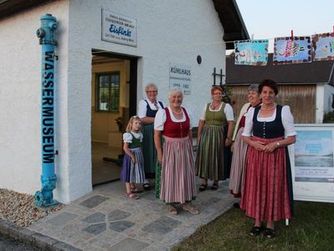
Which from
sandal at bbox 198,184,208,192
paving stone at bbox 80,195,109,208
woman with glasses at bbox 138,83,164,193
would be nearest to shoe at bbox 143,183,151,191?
woman with glasses at bbox 138,83,164,193

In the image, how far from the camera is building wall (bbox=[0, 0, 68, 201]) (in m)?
6.30

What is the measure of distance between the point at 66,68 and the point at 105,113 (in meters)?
5.57

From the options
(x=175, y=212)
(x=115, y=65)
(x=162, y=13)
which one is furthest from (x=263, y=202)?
(x=115, y=65)

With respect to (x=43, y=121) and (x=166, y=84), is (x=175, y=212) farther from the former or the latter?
(x=166, y=84)

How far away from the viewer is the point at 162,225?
5.40 m

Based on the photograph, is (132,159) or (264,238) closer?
(264,238)

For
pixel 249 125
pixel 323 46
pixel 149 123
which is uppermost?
pixel 323 46

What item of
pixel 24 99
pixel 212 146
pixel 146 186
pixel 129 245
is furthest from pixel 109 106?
pixel 129 245

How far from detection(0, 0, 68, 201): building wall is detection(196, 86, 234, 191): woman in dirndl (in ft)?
6.98

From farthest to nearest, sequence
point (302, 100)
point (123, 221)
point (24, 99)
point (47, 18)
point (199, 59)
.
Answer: point (302, 100)
point (199, 59)
point (24, 99)
point (47, 18)
point (123, 221)

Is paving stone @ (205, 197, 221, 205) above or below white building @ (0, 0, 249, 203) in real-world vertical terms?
below

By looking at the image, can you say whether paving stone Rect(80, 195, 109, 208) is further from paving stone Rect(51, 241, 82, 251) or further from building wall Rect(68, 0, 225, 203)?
paving stone Rect(51, 241, 82, 251)

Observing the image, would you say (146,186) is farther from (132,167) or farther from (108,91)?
(108,91)

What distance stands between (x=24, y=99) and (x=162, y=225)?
11.3 feet
